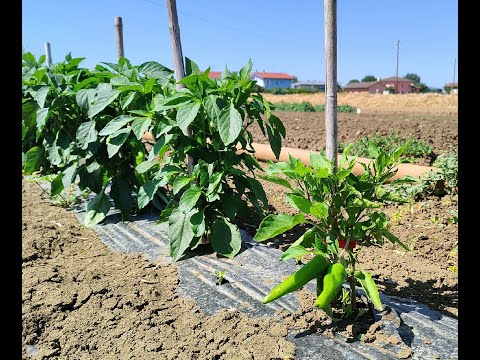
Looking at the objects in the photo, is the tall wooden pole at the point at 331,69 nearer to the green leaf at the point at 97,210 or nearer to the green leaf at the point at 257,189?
the green leaf at the point at 257,189

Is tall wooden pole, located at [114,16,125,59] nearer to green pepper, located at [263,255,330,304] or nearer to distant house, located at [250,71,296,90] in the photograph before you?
green pepper, located at [263,255,330,304]

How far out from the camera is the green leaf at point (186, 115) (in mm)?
2418

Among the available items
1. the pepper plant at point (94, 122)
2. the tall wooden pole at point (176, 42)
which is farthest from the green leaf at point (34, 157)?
the tall wooden pole at point (176, 42)

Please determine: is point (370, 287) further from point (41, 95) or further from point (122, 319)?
point (41, 95)

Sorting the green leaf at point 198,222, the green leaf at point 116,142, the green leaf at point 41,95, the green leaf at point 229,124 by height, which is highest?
the green leaf at point 41,95

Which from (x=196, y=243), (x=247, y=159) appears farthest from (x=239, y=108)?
(x=196, y=243)

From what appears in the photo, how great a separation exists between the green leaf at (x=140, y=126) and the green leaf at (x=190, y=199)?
18.6 inches

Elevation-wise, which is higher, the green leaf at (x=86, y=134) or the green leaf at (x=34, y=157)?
the green leaf at (x=86, y=134)

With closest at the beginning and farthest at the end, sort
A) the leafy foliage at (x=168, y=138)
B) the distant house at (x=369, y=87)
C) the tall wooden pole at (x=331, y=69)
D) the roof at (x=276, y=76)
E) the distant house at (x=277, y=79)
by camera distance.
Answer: the tall wooden pole at (x=331, y=69) → the leafy foliage at (x=168, y=138) → the distant house at (x=369, y=87) → the roof at (x=276, y=76) → the distant house at (x=277, y=79)

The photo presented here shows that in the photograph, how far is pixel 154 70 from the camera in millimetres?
3180

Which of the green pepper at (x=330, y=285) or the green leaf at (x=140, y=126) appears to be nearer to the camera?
the green pepper at (x=330, y=285)

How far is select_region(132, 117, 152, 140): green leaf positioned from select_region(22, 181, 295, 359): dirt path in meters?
0.75
